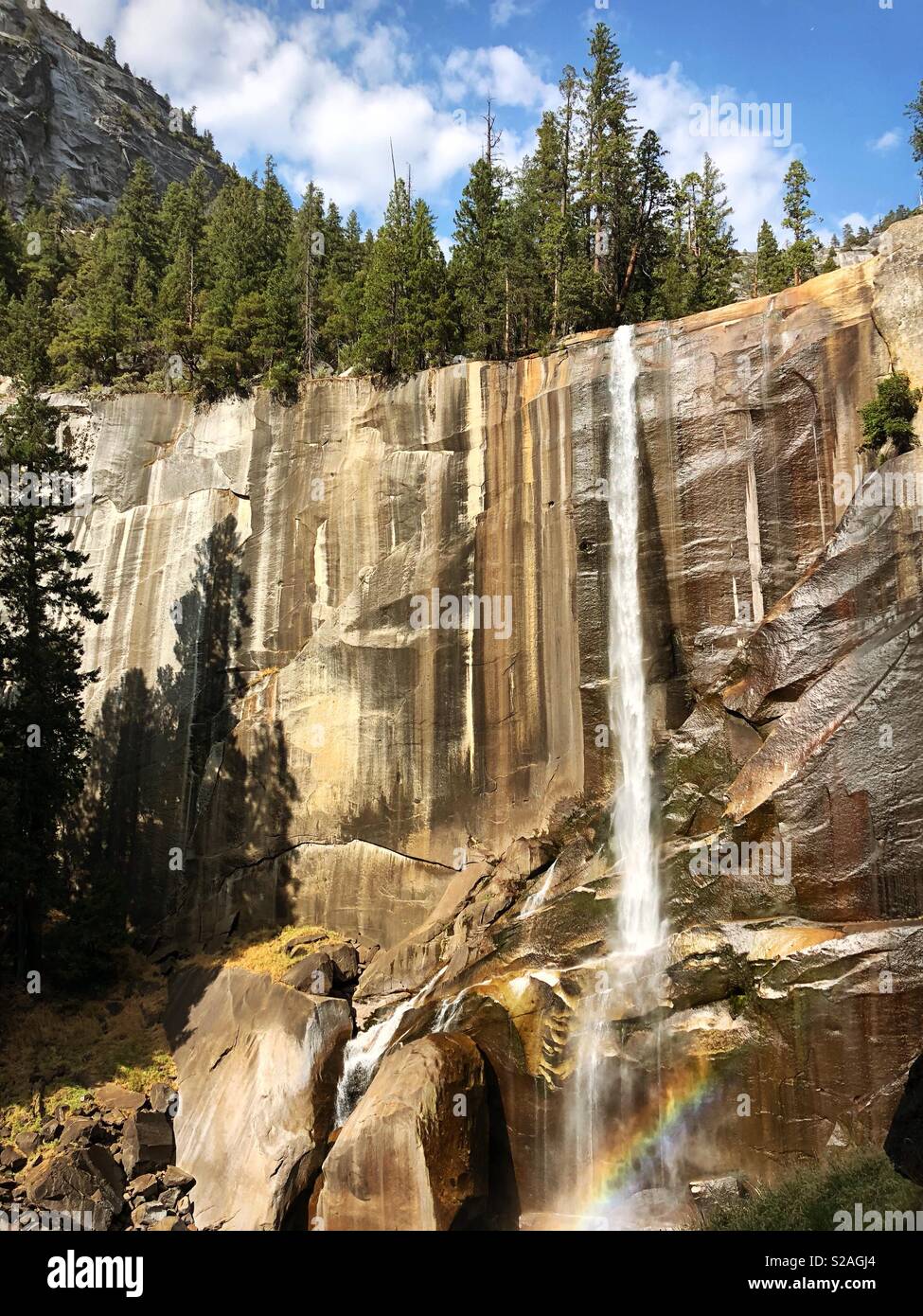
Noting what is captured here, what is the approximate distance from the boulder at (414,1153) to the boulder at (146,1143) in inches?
222

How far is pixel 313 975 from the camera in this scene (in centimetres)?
2394

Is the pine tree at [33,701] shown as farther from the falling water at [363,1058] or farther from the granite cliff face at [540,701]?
the falling water at [363,1058]

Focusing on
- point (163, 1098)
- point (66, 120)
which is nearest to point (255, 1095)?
point (163, 1098)

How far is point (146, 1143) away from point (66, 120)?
9134 centimetres

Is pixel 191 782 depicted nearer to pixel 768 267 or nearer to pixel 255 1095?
pixel 255 1095

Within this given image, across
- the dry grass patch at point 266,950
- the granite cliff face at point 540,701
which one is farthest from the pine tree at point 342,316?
the dry grass patch at point 266,950

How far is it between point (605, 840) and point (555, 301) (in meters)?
20.0

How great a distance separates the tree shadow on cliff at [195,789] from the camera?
29.1 m

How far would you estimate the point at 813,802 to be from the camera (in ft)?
55.4

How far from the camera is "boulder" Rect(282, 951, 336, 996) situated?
23.7 m

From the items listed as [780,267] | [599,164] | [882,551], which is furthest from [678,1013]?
[780,267]

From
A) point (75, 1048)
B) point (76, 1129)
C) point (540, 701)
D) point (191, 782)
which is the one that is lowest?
point (76, 1129)

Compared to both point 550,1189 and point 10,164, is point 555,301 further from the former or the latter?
point 10,164

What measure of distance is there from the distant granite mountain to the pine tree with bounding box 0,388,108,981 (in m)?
57.6
